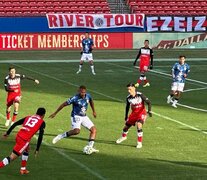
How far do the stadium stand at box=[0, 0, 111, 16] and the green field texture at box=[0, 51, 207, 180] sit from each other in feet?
56.3

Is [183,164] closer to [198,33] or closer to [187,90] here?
[187,90]

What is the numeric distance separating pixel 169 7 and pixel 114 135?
142 feet

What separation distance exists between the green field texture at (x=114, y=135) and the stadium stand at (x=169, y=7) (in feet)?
67.9

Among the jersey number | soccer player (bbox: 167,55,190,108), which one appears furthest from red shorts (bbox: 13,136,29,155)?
soccer player (bbox: 167,55,190,108)

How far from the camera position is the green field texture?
62.3ft

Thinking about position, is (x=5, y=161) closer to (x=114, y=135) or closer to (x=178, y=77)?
(x=114, y=135)

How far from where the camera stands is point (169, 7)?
217 ft

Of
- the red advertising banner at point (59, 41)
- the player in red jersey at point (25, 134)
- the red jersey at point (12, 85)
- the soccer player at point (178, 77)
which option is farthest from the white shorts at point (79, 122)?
the red advertising banner at point (59, 41)

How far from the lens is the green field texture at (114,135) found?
19.0m

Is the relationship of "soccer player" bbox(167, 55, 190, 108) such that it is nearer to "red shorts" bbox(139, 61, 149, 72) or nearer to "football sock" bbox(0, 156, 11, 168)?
"red shorts" bbox(139, 61, 149, 72)

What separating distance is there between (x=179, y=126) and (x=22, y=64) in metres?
25.0

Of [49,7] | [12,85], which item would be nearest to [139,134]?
[12,85]

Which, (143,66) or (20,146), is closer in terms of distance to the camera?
(20,146)

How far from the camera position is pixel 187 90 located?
123ft
